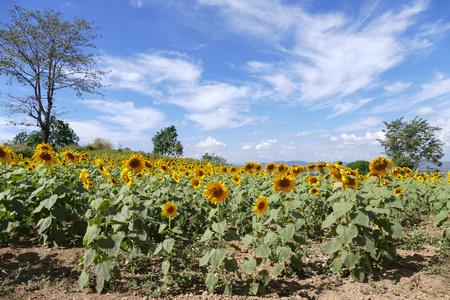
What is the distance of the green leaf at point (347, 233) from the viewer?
315cm

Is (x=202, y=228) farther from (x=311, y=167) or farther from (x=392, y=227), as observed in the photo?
(x=392, y=227)

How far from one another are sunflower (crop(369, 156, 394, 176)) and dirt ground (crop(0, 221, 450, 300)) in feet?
4.68

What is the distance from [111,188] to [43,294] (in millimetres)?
1881

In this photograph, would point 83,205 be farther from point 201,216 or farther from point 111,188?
point 201,216

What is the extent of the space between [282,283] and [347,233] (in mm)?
1127

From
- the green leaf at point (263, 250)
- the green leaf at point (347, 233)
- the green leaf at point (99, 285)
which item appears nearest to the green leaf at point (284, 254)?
the green leaf at point (263, 250)

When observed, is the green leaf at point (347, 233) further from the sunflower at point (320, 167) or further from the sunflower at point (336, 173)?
the sunflower at point (320, 167)

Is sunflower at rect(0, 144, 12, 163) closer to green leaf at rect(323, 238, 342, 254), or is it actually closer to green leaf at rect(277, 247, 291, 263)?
green leaf at rect(277, 247, 291, 263)

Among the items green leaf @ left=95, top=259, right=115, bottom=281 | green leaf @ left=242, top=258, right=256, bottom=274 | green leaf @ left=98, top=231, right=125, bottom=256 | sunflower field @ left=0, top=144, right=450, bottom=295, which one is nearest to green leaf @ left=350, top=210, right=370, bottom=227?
sunflower field @ left=0, top=144, right=450, bottom=295

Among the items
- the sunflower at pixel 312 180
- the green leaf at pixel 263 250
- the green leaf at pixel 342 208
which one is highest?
the sunflower at pixel 312 180

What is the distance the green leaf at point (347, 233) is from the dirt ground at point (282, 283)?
707mm

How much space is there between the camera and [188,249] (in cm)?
451

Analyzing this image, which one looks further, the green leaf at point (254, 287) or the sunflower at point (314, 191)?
the sunflower at point (314, 191)

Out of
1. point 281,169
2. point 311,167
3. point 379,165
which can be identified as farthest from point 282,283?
point 311,167
